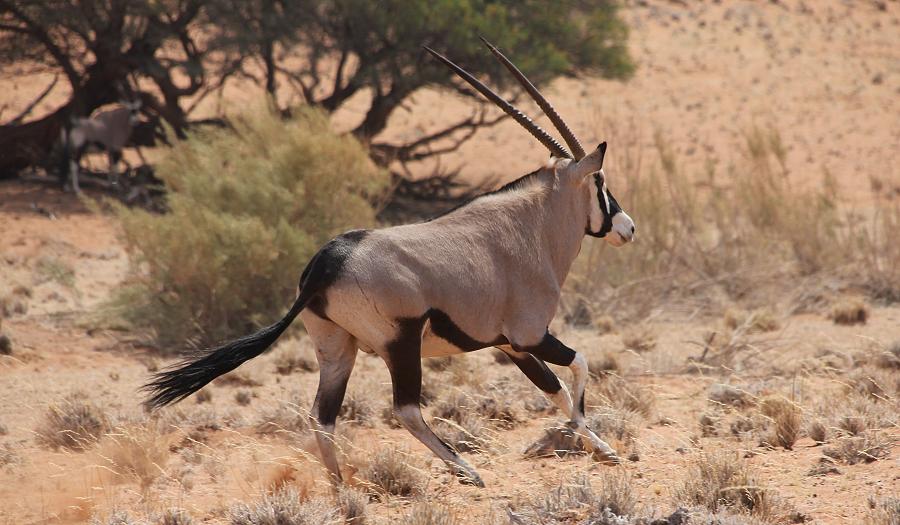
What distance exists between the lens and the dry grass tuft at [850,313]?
11211 mm

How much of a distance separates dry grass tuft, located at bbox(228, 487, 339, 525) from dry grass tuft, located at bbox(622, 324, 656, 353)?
5190mm

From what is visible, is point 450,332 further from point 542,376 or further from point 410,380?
point 542,376

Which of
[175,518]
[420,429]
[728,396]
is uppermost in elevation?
[420,429]

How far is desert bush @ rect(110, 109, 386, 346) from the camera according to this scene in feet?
36.9

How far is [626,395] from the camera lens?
7840mm

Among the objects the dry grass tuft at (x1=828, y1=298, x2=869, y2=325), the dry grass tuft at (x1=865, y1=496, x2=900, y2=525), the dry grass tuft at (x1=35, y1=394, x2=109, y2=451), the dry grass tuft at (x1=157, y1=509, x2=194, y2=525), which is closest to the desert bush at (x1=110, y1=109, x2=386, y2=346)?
the dry grass tuft at (x1=35, y1=394, x2=109, y2=451)

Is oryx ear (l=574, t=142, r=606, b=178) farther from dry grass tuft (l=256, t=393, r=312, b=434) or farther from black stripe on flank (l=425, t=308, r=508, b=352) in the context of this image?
dry grass tuft (l=256, t=393, r=312, b=434)

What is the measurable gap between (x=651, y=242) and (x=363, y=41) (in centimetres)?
862

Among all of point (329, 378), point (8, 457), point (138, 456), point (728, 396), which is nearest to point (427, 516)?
point (329, 378)

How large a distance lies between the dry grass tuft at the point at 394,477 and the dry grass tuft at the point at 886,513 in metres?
2.24

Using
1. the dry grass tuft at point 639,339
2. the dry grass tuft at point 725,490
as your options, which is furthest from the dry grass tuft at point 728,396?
the dry grass tuft at point 725,490

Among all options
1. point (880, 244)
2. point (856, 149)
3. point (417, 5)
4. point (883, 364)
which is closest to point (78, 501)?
point (883, 364)

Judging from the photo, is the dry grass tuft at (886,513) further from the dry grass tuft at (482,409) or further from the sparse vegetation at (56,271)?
the sparse vegetation at (56,271)

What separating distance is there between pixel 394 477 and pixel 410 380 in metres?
0.64
